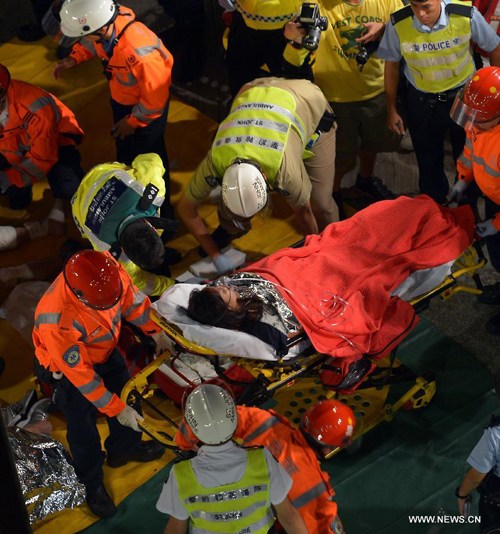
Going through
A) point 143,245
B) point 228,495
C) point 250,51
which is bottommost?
point 228,495

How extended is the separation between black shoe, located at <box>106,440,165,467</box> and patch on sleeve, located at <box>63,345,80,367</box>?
2.90 feet

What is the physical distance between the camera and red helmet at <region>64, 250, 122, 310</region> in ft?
10.1

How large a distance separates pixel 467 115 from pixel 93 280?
1.84 metres

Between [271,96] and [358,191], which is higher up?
[271,96]

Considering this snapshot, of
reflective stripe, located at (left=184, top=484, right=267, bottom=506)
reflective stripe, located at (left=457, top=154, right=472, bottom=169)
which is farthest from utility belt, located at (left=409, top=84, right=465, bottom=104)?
reflective stripe, located at (left=184, top=484, right=267, bottom=506)

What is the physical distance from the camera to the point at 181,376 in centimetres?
379

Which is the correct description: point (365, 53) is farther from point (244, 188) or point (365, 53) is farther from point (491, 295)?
point (491, 295)

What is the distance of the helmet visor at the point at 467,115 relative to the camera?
11.4 feet

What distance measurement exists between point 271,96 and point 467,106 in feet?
3.11

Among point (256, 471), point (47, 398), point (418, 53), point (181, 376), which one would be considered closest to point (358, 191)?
point (418, 53)

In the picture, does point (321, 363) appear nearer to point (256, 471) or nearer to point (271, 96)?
point (256, 471)

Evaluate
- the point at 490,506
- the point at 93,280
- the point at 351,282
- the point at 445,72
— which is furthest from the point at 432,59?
the point at 490,506

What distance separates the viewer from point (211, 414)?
9.04ft

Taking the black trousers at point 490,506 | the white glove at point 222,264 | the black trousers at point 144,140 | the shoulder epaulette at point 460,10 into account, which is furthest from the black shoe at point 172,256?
the black trousers at point 490,506
